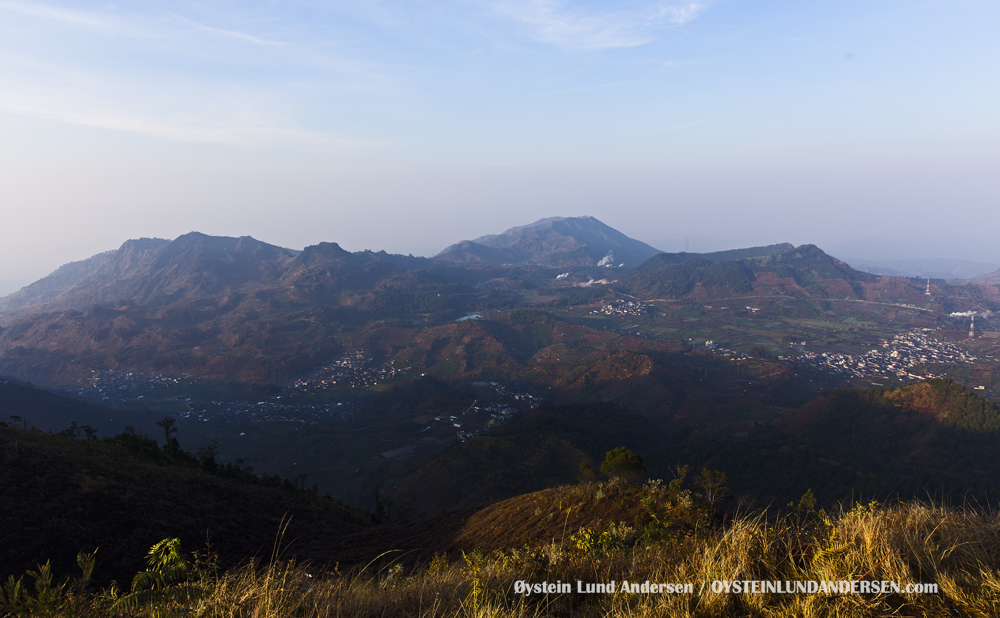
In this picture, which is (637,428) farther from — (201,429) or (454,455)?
(201,429)

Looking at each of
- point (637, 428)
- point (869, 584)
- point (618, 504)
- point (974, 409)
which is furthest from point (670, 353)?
point (869, 584)

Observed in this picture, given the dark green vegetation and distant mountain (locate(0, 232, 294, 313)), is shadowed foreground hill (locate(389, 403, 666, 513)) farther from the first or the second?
distant mountain (locate(0, 232, 294, 313))

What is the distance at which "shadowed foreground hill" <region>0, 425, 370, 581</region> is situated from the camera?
12320mm

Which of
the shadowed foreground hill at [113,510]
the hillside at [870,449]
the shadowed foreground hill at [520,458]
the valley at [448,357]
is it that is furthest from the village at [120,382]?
the hillside at [870,449]

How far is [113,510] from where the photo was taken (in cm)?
1452

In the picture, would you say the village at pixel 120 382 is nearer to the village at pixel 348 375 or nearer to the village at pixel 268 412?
the village at pixel 268 412

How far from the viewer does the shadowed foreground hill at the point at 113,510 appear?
12.3 m

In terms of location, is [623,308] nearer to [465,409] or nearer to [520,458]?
[465,409]

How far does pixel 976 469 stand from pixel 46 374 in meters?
144

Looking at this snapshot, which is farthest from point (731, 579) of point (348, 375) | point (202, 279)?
point (202, 279)

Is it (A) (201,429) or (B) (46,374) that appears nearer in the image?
(A) (201,429)

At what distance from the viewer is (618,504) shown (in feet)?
47.6

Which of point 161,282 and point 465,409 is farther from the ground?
point 161,282

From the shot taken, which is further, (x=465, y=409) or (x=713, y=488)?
(x=465, y=409)
